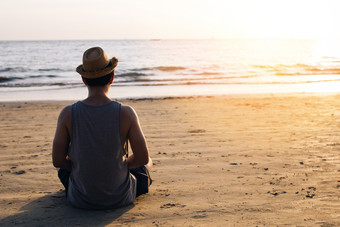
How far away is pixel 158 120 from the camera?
725cm

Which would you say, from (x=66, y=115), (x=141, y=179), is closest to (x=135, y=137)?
(x=66, y=115)

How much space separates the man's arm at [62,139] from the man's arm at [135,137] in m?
0.44

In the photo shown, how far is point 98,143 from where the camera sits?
2.74 meters

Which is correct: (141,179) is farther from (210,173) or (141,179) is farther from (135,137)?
(210,173)

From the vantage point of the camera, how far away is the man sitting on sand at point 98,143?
2.65m

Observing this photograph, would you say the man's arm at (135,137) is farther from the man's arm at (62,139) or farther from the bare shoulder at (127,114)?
the man's arm at (62,139)

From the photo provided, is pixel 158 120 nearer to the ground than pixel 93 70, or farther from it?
nearer to the ground

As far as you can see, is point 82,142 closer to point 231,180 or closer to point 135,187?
point 135,187

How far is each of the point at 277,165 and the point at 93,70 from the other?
2.76m

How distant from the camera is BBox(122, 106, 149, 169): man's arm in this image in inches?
106

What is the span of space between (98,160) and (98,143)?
0.50ft

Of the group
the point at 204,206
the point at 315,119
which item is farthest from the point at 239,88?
the point at 204,206

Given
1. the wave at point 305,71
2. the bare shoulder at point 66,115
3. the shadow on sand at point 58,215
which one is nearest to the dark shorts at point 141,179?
the shadow on sand at point 58,215

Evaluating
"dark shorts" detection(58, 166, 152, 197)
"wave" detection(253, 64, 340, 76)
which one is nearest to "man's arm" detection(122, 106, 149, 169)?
"dark shorts" detection(58, 166, 152, 197)
